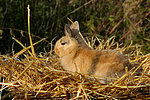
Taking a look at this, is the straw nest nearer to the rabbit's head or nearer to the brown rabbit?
the brown rabbit

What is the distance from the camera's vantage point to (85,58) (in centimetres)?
237

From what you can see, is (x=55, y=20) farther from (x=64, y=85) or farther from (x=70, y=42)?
(x=64, y=85)

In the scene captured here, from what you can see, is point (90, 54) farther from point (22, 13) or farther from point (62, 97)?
point (22, 13)

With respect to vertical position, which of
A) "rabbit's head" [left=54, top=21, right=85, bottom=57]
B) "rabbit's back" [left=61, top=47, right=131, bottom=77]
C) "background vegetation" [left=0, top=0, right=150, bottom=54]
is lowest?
"rabbit's back" [left=61, top=47, right=131, bottom=77]

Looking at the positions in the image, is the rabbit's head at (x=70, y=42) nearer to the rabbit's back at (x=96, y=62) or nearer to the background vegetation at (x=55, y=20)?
the rabbit's back at (x=96, y=62)

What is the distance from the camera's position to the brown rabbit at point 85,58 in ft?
7.19

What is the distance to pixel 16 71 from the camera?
2168 millimetres

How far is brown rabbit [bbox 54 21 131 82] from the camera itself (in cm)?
219

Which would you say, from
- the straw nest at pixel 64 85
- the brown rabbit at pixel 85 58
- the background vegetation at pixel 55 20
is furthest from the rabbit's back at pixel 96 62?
the background vegetation at pixel 55 20

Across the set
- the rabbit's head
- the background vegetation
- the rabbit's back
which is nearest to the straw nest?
the rabbit's back

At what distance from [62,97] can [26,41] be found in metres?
2.88

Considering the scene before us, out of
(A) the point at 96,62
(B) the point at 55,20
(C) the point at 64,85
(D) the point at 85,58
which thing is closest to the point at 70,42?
(D) the point at 85,58

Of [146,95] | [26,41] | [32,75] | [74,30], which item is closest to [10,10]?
[26,41]

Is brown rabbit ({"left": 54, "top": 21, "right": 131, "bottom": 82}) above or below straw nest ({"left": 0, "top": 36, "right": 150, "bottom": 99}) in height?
above
